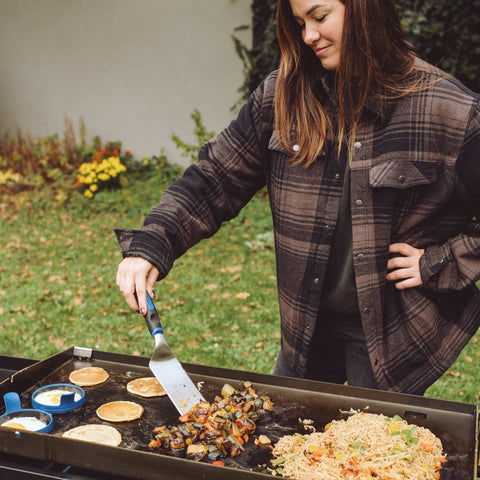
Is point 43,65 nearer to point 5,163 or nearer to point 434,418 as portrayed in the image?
point 5,163

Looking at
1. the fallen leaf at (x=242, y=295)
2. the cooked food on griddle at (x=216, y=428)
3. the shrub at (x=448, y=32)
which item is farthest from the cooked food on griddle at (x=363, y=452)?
the shrub at (x=448, y=32)

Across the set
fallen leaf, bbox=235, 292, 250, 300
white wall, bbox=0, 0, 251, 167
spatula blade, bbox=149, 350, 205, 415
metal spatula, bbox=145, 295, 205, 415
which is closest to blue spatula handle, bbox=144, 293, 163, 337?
metal spatula, bbox=145, 295, 205, 415

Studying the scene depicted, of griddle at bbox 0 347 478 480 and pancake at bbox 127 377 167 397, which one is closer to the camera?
griddle at bbox 0 347 478 480

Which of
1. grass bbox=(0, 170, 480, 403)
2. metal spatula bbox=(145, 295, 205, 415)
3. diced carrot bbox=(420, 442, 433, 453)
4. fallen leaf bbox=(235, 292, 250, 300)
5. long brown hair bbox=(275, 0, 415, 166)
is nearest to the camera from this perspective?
diced carrot bbox=(420, 442, 433, 453)

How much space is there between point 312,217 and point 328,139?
31 cm

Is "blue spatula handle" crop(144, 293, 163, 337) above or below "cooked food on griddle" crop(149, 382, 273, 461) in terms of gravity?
above

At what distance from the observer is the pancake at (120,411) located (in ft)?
6.75

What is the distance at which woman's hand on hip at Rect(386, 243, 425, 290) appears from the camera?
2.15 m

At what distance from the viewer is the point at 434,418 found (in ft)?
6.64

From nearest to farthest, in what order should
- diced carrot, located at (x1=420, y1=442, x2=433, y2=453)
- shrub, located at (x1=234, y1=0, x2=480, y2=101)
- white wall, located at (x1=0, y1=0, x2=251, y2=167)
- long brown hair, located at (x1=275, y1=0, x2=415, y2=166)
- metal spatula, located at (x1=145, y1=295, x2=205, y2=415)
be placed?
diced carrot, located at (x1=420, y1=442, x2=433, y2=453) → long brown hair, located at (x1=275, y1=0, x2=415, y2=166) → metal spatula, located at (x1=145, y1=295, x2=205, y2=415) → shrub, located at (x1=234, y1=0, x2=480, y2=101) → white wall, located at (x1=0, y1=0, x2=251, y2=167)

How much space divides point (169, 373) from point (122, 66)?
29.1ft

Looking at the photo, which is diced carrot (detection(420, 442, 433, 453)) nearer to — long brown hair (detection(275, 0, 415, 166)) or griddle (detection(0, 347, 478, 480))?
griddle (detection(0, 347, 478, 480))

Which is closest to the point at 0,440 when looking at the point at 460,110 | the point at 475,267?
the point at 475,267

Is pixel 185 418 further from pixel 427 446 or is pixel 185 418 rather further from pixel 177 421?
pixel 427 446
